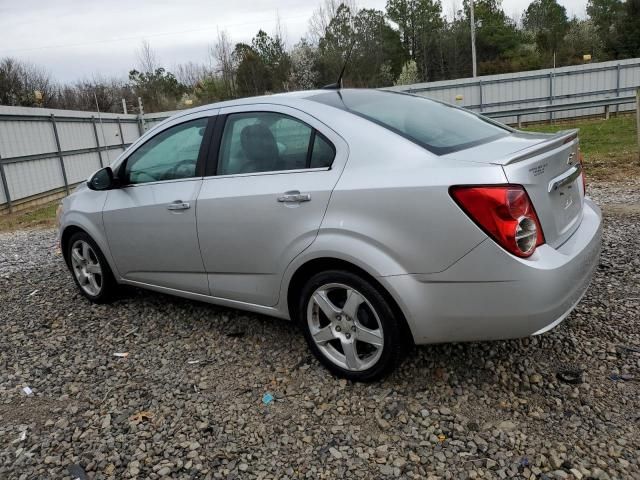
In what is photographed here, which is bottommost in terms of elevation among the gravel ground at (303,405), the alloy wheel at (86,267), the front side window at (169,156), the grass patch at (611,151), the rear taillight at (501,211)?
the gravel ground at (303,405)

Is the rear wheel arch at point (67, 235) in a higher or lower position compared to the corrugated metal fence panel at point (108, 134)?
lower

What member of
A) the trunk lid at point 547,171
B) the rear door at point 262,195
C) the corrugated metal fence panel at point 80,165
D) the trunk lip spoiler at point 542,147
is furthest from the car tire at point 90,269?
the corrugated metal fence panel at point 80,165

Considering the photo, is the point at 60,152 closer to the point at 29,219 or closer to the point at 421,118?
the point at 29,219

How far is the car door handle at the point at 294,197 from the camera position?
285cm

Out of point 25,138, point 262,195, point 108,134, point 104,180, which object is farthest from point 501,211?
point 108,134

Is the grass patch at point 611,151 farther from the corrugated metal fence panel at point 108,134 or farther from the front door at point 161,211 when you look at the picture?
the corrugated metal fence panel at point 108,134

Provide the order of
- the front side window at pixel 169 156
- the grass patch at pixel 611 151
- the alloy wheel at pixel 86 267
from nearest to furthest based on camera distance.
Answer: the front side window at pixel 169 156, the alloy wheel at pixel 86 267, the grass patch at pixel 611 151

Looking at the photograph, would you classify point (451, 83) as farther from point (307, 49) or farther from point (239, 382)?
point (239, 382)

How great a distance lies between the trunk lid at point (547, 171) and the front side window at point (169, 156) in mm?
1848

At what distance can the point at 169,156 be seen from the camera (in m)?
3.81

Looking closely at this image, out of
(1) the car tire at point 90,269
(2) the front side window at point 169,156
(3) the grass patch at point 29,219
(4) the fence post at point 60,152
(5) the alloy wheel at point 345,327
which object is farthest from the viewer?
(4) the fence post at point 60,152

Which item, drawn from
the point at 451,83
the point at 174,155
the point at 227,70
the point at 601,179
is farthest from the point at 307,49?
the point at 174,155

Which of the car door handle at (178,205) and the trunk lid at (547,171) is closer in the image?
the trunk lid at (547,171)

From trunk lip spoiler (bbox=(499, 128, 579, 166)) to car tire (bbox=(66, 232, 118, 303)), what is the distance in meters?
3.32
